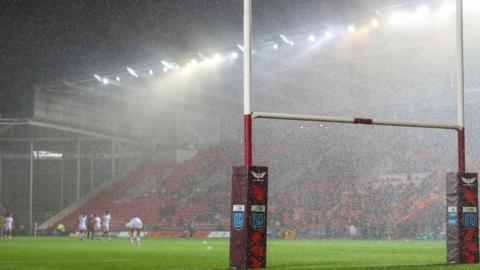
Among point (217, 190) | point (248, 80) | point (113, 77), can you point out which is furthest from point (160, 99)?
point (248, 80)

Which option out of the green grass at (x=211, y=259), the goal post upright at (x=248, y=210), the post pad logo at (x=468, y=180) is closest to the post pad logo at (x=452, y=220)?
the post pad logo at (x=468, y=180)

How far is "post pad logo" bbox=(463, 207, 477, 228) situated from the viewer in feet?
49.8

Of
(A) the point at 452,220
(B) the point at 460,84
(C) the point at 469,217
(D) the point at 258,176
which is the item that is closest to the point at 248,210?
(D) the point at 258,176

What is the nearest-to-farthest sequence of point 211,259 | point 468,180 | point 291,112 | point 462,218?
point 462,218, point 468,180, point 211,259, point 291,112

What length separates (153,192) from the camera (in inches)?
2036

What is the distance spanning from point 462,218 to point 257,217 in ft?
14.7

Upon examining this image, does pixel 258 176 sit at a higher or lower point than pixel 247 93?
lower

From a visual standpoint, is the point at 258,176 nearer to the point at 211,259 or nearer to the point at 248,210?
the point at 248,210

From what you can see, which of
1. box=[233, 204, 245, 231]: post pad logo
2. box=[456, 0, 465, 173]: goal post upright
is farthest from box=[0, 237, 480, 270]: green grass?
box=[456, 0, 465, 173]: goal post upright

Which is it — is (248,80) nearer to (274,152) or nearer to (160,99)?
(274,152)

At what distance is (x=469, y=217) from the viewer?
15219mm

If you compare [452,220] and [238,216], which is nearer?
[238,216]

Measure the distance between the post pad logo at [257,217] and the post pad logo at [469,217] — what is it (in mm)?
4429

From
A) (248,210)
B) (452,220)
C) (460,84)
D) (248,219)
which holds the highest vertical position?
(460,84)
